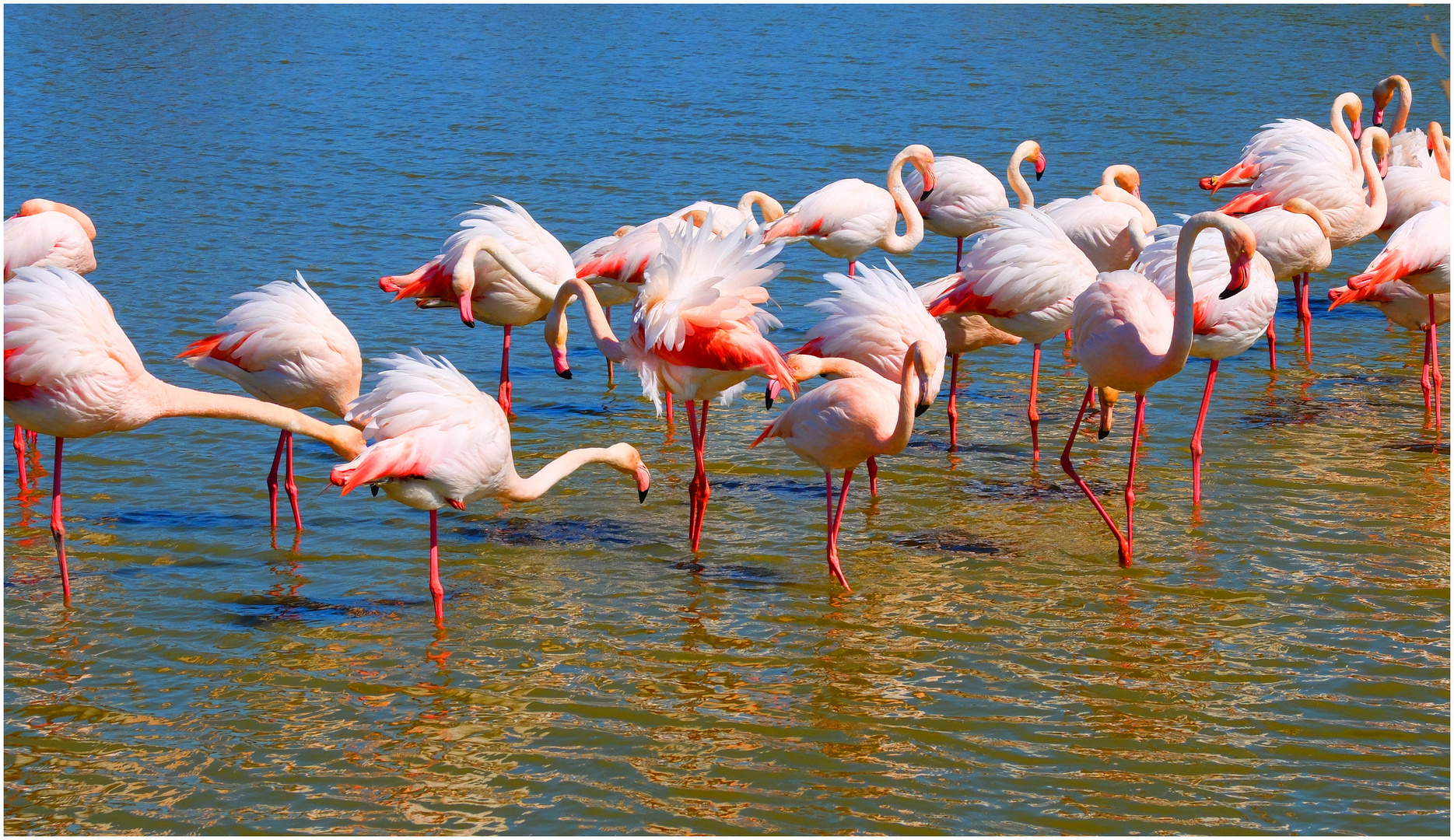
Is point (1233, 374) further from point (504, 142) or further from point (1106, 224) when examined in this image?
point (504, 142)

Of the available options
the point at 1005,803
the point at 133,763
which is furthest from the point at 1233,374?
the point at 133,763

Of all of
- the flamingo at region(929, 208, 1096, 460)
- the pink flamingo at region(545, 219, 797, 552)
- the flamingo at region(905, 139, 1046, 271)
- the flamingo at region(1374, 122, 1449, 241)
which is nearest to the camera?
the pink flamingo at region(545, 219, 797, 552)

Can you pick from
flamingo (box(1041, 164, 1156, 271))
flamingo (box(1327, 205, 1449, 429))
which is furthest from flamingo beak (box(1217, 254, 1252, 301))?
flamingo (box(1041, 164, 1156, 271))

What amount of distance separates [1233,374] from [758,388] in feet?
8.90

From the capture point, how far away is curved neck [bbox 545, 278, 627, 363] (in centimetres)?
596

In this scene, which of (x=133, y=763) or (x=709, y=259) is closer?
(x=133, y=763)

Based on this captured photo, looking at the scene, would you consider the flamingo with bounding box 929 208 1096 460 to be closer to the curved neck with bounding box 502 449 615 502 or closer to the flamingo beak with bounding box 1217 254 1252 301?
the flamingo beak with bounding box 1217 254 1252 301

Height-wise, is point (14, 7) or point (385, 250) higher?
point (14, 7)

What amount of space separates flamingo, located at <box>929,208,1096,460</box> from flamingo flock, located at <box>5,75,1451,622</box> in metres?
0.01

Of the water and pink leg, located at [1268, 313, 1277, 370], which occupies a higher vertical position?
pink leg, located at [1268, 313, 1277, 370]

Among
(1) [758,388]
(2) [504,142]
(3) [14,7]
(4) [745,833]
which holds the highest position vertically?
(3) [14,7]

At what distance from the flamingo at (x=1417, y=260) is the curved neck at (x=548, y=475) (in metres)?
3.62

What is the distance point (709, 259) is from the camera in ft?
18.8

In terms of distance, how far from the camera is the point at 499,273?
7168mm
